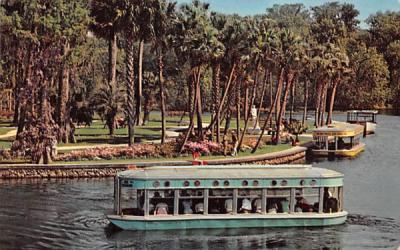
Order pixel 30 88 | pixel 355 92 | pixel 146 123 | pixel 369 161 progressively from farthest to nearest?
pixel 355 92
pixel 146 123
pixel 369 161
pixel 30 88

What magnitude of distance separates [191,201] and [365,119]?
292ft

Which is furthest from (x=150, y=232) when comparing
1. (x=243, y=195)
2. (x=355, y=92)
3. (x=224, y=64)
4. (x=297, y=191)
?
(x=355, y=92)

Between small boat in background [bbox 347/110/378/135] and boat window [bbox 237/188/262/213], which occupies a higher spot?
small boat in background [bbox 347/110/378/135]

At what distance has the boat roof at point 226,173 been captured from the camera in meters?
39.2

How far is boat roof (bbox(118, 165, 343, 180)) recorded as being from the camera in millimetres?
39219

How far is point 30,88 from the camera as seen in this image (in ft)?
207

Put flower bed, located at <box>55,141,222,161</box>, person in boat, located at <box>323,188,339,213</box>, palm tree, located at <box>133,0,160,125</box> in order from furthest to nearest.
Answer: palm tree, located at <box>133,0,160,125</box> < flower bed, located at <box>55,141,222,161</box> < person in boat, located at <box>323,188,339,213</box>

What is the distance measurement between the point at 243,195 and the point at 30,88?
28794 millimetres

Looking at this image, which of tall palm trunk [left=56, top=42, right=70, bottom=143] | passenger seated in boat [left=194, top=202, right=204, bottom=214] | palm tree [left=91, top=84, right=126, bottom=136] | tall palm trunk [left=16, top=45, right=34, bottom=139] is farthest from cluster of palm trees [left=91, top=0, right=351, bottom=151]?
passenger seated in boat [left=194, top=202, right=204, bottom=214]

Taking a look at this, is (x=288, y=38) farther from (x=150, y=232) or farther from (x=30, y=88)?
(x=150, y=232)

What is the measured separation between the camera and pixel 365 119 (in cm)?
12456

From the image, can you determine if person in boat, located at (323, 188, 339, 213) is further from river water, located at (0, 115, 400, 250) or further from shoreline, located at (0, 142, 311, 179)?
shoreline, located at (0, 142, 311, 179)

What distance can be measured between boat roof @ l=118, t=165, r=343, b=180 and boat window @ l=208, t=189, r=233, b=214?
1008mm

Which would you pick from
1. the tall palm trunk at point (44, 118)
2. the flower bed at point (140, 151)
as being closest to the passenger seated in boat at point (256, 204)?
the tall palm trunk at point (44, 118)
